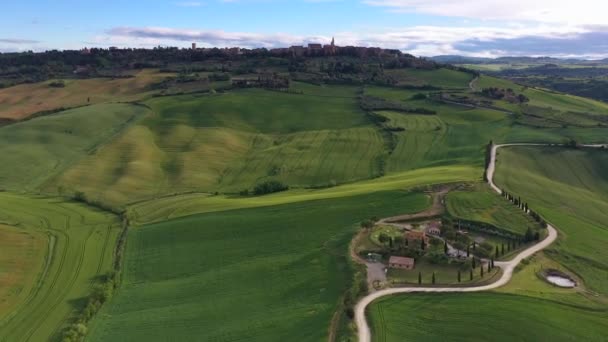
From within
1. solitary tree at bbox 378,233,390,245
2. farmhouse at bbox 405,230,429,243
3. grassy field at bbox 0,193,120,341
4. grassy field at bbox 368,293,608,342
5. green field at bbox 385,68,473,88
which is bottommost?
grassy field at bbox 0,193,120,341

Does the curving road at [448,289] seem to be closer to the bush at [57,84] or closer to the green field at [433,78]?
the green field at [433,78]

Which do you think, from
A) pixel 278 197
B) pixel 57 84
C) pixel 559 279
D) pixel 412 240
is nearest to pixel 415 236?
pixel 412 240

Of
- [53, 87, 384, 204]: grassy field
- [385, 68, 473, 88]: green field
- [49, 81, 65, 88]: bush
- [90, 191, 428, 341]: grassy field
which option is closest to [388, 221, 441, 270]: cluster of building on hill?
[90, 191, 428, 341]: grassy field

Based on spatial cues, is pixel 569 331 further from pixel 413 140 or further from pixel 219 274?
pixel 413 140

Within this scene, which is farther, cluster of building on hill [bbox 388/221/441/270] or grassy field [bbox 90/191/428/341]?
cluster of building on hill [bbox 388/221/441/270]

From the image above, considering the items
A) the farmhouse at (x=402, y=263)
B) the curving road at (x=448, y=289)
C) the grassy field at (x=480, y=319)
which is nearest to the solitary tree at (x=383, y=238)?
the farmhouse at (x=402, y=263)

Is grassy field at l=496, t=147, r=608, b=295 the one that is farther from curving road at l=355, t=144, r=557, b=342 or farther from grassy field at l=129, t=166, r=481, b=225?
grassy field at l=129, t=166, r=481, b=225

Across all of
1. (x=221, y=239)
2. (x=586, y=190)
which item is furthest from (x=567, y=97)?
(x=221, y=239)
